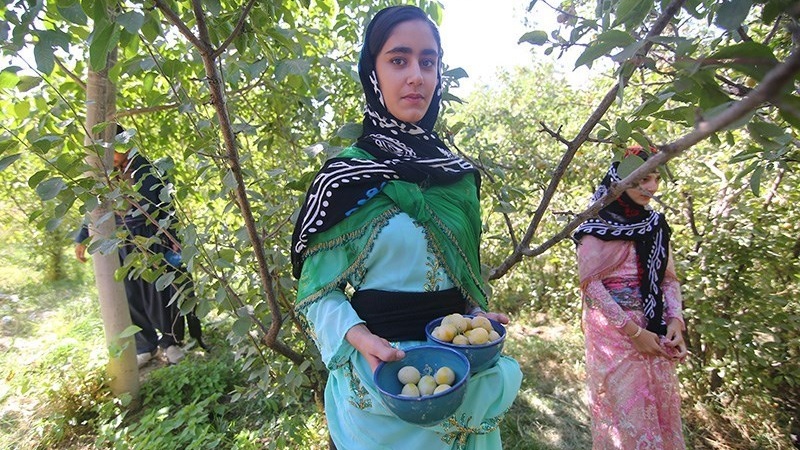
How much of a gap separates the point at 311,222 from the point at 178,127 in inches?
81.1

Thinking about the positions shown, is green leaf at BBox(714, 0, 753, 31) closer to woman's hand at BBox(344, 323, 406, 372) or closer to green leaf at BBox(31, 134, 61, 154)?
woman's hand at BBox(344, 323, 406, 372)

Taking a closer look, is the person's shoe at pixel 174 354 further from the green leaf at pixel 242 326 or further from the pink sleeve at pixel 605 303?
the pink sleeve at pixel 605 303

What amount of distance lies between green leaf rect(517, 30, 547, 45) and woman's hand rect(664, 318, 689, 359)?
6.02ft

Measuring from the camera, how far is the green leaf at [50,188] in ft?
4.19

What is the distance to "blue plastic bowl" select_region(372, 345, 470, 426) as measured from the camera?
908mm

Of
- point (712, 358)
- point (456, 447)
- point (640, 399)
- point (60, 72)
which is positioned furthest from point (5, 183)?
point (712, 358)

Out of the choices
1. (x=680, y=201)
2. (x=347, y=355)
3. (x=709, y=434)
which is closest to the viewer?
(x=347, y=355)

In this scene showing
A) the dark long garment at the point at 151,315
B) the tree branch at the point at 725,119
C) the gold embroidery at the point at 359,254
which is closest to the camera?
the tree branch at the point at 725,119

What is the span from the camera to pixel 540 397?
323cm

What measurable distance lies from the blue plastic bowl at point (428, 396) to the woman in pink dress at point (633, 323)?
1455 mm

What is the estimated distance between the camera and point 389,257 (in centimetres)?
124

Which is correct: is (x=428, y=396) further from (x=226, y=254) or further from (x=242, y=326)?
(x=226, y=254)

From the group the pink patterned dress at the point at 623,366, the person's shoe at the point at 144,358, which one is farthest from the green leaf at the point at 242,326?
the person's shoe at the point at 144,358

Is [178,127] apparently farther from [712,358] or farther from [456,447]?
[712,358]
